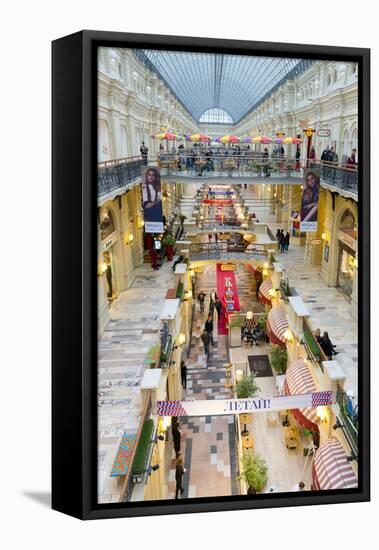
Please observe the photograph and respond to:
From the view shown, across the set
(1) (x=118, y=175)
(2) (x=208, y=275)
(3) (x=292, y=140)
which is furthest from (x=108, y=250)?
(3) (x=292, y=140)

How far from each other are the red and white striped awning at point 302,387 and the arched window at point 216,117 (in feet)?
11.0

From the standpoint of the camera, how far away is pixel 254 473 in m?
5.78

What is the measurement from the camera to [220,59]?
18.1 ft

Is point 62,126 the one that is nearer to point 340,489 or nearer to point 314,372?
point 314,372

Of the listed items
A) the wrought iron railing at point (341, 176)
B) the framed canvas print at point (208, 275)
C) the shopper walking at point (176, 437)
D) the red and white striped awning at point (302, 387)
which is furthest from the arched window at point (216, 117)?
the shopper walking at point (176, 437)

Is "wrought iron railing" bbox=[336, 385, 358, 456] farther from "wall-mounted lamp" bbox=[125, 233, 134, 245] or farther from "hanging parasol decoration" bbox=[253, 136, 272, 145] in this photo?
"hanging parasol decoration" bbox=[253, 136, 272, 145]

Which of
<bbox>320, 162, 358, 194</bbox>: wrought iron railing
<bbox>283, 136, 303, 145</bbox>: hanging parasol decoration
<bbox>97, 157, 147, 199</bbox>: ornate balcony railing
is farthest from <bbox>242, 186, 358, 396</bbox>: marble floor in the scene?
<bbox>97, 157, 147, 199</bbox>: ornate balcony railing

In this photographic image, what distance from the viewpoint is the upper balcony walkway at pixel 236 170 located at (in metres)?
5.65

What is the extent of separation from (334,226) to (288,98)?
1862mm

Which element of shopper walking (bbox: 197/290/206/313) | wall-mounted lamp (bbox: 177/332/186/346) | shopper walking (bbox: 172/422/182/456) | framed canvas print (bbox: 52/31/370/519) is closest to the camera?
framed canvas print (bbox: 52/31/370/519)

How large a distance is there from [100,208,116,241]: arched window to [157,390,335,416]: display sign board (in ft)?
6.88

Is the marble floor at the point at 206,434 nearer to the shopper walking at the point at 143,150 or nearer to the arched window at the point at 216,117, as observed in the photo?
the shopper walking at the point at 143,150

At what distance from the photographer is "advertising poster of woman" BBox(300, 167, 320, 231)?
610cm

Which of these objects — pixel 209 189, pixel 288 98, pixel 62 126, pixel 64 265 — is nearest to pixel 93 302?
pixel 64 265
